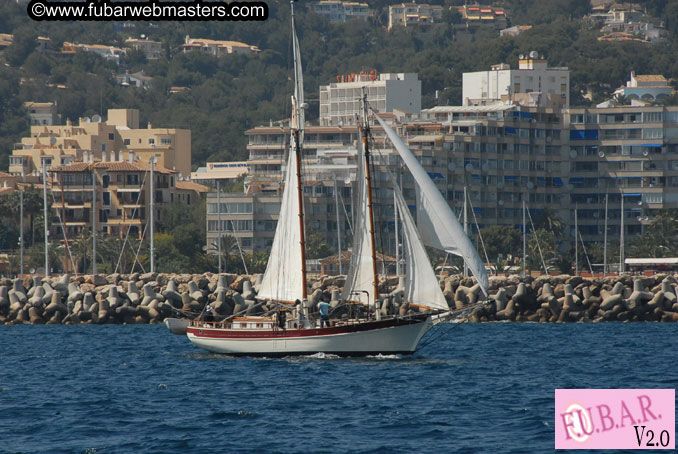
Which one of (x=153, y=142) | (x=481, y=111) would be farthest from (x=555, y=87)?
(x=153, y=142)

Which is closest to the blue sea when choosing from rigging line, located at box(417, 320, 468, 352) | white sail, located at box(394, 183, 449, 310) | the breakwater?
rigging line, located at box(417, 320, 468, 352)

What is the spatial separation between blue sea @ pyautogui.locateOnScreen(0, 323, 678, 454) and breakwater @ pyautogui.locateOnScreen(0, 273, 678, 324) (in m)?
14.9

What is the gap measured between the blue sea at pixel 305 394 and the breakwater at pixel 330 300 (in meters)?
14.9

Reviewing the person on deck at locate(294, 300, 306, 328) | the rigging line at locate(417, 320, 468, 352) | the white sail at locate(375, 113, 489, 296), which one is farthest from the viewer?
the rigging line at locate(417, 320, 468, 352)

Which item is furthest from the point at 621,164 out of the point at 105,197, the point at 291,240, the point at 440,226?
the point at 440,226

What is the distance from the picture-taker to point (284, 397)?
153 feet

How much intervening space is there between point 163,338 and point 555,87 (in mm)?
126521

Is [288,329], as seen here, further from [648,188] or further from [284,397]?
[648,188]

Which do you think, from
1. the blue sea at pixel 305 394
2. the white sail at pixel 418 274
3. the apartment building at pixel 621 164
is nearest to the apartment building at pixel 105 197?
the apartment building at pixel 621 164

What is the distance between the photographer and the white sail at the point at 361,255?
57.7 metres

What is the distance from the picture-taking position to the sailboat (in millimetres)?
54594

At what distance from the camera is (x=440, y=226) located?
54.2m

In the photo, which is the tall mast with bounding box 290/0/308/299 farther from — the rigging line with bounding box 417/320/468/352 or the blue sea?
the rigging line with bounding box 417/320/468/352

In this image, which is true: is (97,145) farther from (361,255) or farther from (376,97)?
(361,255)
